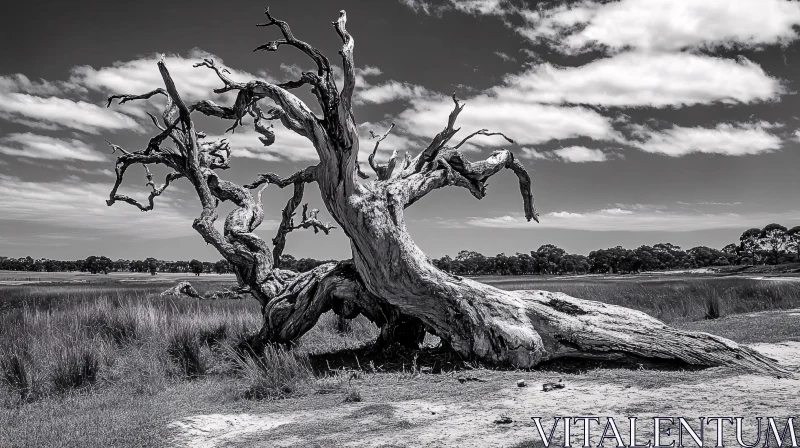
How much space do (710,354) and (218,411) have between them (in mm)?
6646

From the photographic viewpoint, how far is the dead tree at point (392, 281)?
823cm

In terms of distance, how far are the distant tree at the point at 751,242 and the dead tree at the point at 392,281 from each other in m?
107

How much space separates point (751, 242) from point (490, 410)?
114 meters

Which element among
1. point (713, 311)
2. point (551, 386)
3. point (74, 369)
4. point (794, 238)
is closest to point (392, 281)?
point (551, 386)

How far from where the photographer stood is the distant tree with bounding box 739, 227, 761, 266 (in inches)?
3910

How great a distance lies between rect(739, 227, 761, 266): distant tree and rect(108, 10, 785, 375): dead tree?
10671 centimetres

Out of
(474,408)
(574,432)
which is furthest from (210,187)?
(574,432)

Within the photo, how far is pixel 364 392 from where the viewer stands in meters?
7.21

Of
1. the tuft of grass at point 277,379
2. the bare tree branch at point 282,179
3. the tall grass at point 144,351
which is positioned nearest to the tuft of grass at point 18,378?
the tall grass at point 144,351

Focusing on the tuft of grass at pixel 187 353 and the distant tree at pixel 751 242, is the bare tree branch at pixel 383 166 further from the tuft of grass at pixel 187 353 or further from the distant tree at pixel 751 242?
the distant tree at pixel 751 242

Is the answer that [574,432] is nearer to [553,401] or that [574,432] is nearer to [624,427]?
[624,427]

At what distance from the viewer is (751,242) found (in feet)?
331

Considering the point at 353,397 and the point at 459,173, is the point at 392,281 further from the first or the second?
the point at 459,173

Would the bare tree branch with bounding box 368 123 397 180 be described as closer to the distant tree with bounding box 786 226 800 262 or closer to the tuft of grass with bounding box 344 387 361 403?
the tuft of grass with bounding box 344 387 361 403
